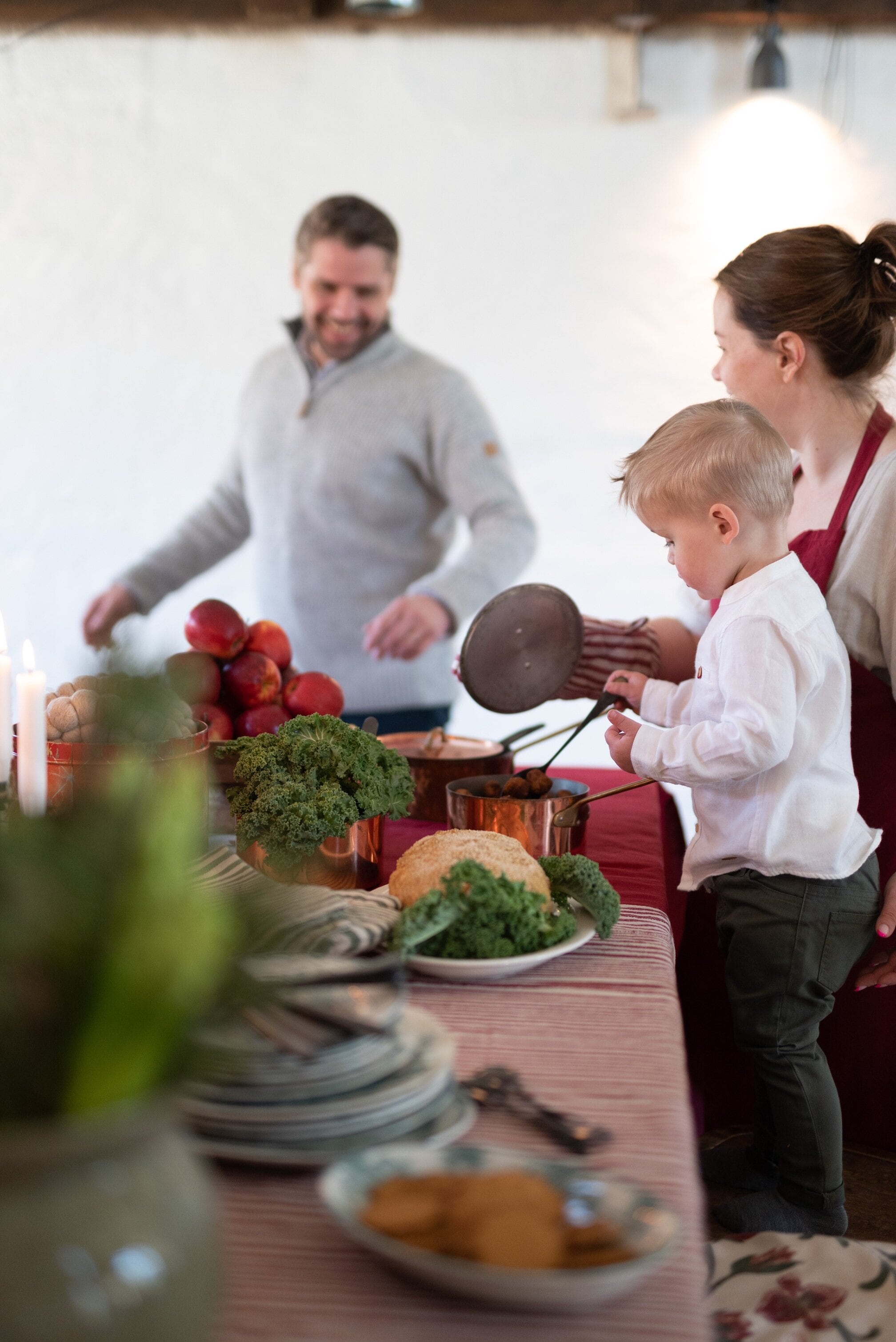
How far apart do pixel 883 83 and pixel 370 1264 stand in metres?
3.98

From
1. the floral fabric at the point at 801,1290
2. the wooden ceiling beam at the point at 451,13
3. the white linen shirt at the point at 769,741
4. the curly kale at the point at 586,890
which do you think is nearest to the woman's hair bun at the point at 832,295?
the white linen shirt at the point at 769,741

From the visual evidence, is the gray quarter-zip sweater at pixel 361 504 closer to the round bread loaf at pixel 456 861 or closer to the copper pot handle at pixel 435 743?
the copper pot handle at pixel 435 743

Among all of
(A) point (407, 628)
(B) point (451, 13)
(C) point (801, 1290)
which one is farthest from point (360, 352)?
(C) point (801, 1290)

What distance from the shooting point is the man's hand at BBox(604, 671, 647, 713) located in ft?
5.50

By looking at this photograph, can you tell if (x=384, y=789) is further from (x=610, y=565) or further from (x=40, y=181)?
(x=40, y=181)

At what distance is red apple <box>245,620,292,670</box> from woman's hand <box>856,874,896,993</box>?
0.94 meters

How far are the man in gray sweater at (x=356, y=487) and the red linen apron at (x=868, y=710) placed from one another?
3.98 feet

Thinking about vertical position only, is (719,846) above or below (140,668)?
below

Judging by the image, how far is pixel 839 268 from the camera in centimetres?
178

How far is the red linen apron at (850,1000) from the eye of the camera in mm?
1751

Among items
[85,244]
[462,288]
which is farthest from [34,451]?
[462,288]

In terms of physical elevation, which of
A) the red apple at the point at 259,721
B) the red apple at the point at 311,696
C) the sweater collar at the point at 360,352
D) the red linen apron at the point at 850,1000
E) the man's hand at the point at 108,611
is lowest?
the red linen apron at the point at 850,1000

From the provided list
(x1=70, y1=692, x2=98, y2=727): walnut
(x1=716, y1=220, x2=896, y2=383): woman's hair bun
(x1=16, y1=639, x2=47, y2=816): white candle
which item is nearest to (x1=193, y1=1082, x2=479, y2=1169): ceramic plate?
(x1=16, y1=639, x2=47, y2=816): white candle

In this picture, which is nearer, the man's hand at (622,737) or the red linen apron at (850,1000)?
the man's hand at (622,737)
